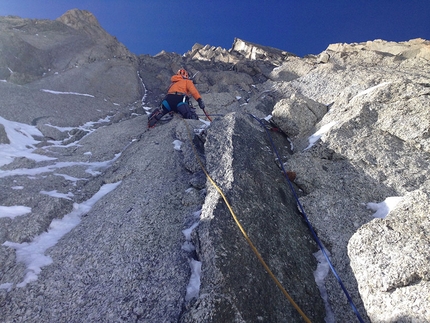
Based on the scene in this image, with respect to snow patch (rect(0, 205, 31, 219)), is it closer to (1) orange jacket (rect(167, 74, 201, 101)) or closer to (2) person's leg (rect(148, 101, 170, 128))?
(2) person's leg (rect(148, 101, 170, 128))

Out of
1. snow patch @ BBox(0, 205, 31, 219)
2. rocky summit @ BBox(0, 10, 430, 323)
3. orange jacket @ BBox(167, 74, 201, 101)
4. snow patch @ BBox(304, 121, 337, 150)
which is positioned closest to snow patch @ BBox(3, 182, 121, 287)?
rocky summit @ BBox(0, 10, 430, 323)

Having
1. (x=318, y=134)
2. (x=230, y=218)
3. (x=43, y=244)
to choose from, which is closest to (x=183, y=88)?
(x=318, y=134)

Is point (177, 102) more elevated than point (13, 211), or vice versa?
point (177, 102)

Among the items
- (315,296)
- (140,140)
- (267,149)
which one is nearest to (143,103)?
(140,140)

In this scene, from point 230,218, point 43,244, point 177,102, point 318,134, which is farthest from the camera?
point 177,102

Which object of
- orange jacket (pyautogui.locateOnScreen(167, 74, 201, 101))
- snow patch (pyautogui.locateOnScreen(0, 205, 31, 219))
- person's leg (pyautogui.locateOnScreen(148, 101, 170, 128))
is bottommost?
snow patch (pyautogui.locateOnScreen(0, 205, 31, 219))

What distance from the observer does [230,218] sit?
4.89 meters

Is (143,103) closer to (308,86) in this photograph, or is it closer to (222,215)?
(308,86)

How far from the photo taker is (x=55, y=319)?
13.0ft

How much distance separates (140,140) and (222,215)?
251 inches

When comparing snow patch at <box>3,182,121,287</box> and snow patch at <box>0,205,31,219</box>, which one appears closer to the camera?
snow patch at <box>3,182,121,287</box>

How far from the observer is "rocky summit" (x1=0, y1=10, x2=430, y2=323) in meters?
3.94

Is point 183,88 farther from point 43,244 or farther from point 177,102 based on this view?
point 43,244

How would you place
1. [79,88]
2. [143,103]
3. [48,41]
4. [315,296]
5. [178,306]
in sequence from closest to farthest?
[178,306] < [315,296] < [79,88] < [143,103] < [48,41]
